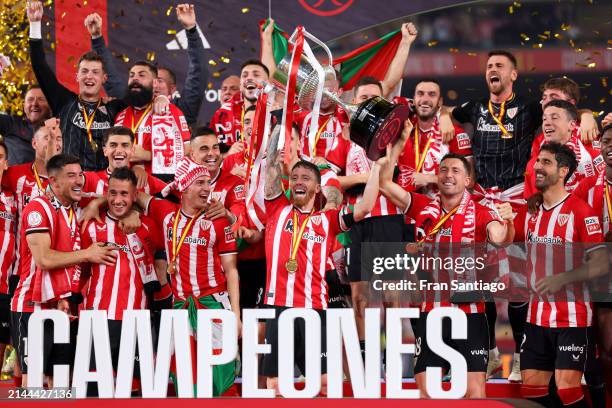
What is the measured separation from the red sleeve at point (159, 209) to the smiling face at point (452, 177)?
1.67 metres

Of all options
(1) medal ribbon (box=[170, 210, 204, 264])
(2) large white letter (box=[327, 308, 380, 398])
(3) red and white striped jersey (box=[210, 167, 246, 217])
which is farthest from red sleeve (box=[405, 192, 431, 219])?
(1) medal ribbon (box=[170, 210, 204, 264])

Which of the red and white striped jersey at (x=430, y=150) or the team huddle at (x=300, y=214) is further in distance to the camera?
the red and white striped jersey at (x=430, y=150)

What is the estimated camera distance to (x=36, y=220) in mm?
6582

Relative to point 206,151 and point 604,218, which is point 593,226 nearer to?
point 604,218

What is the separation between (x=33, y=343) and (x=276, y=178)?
5.68 feet

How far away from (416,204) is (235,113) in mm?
1667

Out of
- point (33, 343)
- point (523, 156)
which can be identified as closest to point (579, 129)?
point (523, 156)

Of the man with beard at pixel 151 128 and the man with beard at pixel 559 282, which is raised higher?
the man with beard at pixel 151 128

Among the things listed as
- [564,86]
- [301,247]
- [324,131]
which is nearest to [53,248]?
[301,247]

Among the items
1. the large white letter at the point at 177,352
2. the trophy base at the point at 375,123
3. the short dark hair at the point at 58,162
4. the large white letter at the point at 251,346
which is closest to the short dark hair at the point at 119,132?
the short dark hair at the point at 58,162

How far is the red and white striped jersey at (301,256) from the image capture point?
21.0 feet

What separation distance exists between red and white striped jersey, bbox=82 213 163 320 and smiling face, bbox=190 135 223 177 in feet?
1.94

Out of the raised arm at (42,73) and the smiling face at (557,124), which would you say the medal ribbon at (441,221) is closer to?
the smiling face at (557,124)

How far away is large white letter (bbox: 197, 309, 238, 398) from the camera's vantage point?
20.4 ft
